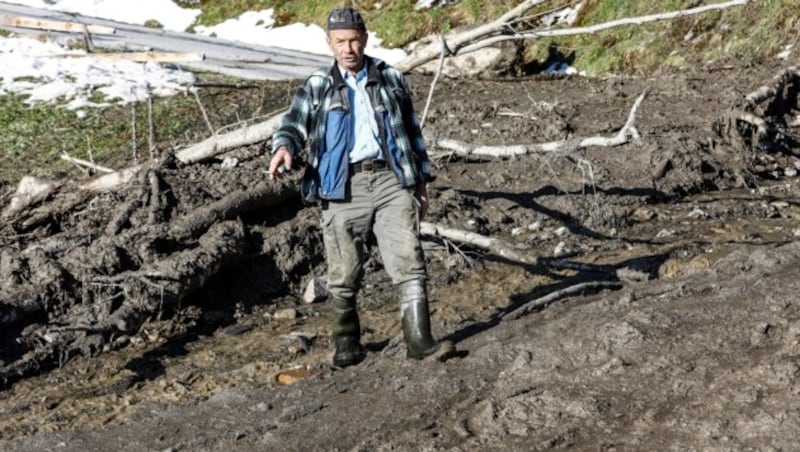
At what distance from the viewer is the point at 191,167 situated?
28.7 feet

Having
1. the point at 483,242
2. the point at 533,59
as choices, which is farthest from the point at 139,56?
the point at 483,242

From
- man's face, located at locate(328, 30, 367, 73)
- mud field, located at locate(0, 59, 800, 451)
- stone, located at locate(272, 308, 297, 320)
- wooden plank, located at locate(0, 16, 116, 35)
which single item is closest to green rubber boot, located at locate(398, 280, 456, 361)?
mud field, located at locate(0, 59, 800, 451)

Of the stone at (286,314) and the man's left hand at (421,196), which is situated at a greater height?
the man's left hand at (421,196)

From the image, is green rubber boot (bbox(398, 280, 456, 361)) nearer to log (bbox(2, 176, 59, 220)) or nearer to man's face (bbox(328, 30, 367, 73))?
man's face (bbox(328, 30, 367, 73))

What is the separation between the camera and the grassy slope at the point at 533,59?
12.3 meters

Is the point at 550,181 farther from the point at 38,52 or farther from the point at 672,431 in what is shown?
the point at 38,52

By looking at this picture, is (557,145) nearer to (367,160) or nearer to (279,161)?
(367,160)

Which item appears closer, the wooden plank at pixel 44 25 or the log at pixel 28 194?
the log at pixel 28 194

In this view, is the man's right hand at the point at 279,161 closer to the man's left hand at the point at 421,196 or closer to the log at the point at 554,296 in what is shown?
the man's left hand at the point at 421,196

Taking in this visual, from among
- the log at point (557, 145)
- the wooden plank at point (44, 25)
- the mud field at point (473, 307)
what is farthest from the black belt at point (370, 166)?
the wooden plank at point (44, 25)

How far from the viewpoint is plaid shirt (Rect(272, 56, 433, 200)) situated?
17.5 feet

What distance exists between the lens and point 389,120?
535 centimetres

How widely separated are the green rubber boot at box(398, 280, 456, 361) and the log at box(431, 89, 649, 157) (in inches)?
106

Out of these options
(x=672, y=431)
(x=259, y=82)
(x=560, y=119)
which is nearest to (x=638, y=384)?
(x=672, y=431)
